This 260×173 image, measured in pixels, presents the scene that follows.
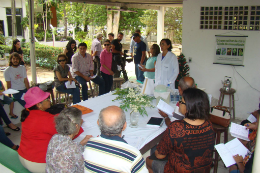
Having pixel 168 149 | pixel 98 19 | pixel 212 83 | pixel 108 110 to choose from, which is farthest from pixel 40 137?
pixel 98 19

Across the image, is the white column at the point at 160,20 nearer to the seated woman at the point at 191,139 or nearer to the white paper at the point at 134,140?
the white paper at the point at 134,140

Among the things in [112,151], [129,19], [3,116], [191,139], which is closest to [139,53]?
[3,116]

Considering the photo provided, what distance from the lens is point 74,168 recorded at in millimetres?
1819

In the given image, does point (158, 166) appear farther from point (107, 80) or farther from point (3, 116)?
point (107, 80)

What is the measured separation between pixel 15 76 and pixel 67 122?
3.25m

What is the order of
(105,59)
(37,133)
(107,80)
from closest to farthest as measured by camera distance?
(37,133), (105,59), (107,80)

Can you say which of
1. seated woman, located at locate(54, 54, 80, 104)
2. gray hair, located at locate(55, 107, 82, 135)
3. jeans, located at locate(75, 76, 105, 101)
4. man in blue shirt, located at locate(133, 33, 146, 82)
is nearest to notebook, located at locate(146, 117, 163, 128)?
gray hair, located at locate(55, 107, 82, 135)

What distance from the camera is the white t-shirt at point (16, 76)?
4.58 metres

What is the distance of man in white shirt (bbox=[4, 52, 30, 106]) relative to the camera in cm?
459

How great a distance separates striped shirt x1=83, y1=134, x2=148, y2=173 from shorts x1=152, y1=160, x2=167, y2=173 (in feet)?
2.49

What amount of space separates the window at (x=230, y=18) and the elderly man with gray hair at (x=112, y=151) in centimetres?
420

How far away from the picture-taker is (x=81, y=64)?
5391 mm

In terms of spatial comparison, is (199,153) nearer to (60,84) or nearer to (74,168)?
(74,168)

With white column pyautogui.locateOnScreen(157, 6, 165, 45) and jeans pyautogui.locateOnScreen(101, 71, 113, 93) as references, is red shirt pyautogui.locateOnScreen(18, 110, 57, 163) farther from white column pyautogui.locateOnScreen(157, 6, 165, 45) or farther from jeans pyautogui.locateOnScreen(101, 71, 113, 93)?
white column pyautogui.locateOnScreen(157, 6, 165, 45)
